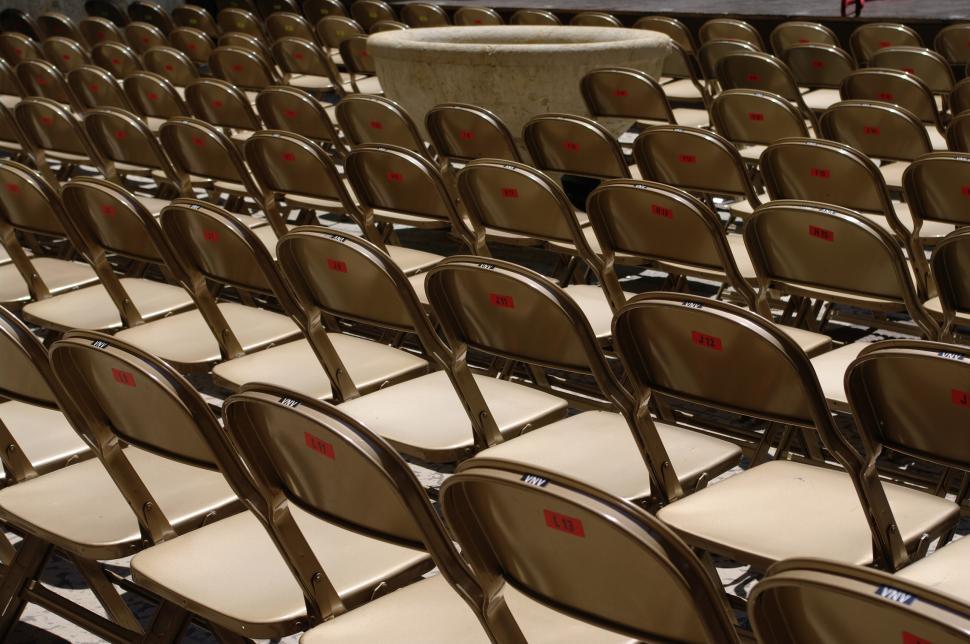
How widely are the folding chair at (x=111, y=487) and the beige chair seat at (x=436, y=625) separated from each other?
0.44m

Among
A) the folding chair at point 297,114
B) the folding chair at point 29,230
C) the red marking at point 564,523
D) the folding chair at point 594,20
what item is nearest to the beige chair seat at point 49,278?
the folding chair at point 29,230

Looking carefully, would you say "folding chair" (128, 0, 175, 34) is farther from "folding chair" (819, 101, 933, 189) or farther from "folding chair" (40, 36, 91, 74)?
"folding chair" (819, 101, 933, 189)

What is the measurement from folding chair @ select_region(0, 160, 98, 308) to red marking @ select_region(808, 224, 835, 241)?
8.11ft

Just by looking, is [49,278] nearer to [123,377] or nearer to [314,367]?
[314,367]

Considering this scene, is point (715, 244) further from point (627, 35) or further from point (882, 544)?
point (627, 35)

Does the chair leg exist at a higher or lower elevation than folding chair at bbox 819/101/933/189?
lower

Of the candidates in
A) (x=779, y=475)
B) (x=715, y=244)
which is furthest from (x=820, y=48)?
(x=779, y=475)

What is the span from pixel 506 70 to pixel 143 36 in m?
4.05

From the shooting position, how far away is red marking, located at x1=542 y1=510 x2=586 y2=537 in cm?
185

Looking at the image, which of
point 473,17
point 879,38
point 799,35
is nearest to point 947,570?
point 879,38

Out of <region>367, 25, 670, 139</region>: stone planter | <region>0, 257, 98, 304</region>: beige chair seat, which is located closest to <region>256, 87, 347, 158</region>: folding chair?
<region>367, 25, 670, 139</region>: stone planter

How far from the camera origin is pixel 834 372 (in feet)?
11.5

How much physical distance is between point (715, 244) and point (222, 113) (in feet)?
11.2

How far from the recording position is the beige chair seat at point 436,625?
233cm
